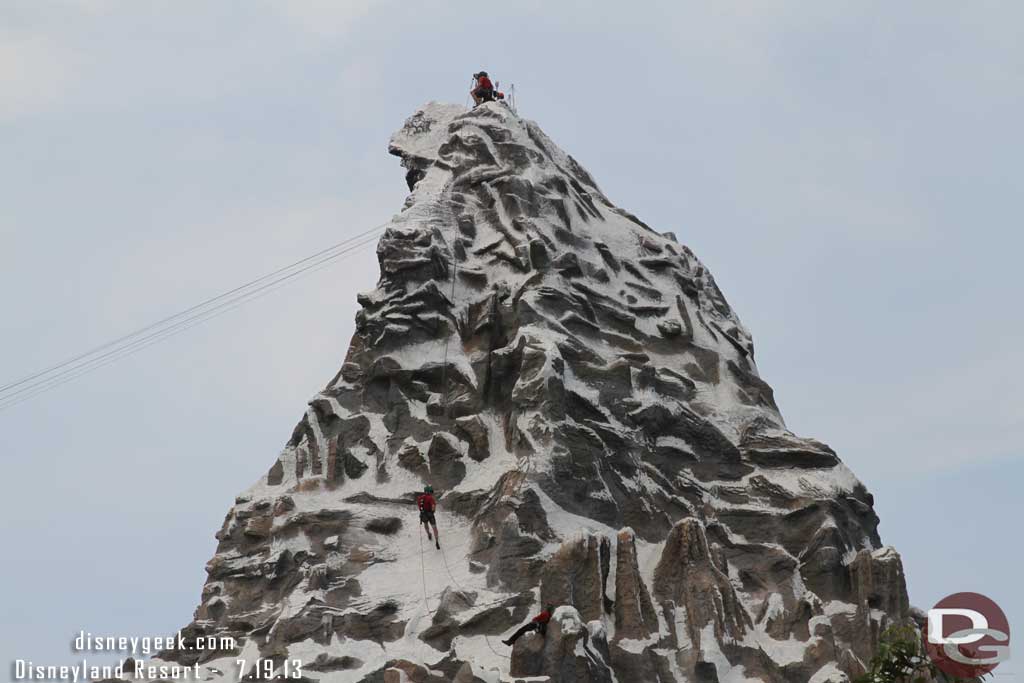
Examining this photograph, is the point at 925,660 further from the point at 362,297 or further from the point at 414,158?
the point at 414,158

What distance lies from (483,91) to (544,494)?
2830 cm

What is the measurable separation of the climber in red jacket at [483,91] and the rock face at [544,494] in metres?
9.73

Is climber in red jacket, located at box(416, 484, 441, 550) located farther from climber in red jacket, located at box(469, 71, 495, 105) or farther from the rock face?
climber in red jacket, located at box(469, 71, 495, 105)

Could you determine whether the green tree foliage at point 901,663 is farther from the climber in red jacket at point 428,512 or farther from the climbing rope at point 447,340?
the climbing rope at point 447,340

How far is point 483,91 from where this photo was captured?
81.4m

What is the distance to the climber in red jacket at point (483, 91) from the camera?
267 ft

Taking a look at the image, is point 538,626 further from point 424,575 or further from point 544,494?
point 424,575

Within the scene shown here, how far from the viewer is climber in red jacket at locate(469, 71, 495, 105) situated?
81.3 meters

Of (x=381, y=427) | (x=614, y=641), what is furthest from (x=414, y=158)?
(x=614, y=641)

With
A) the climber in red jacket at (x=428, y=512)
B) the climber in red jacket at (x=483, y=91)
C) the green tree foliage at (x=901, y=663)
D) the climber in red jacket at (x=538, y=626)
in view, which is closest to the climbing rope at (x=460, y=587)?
the climber in red jacket at (x=428, y=512)

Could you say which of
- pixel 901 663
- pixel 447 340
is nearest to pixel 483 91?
pixel 447 340

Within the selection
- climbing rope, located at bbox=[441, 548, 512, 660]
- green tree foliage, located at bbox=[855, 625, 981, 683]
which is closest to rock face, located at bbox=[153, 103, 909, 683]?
climbing rope, located at bbox=[441, 548, 512, 660]

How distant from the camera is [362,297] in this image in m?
67.5

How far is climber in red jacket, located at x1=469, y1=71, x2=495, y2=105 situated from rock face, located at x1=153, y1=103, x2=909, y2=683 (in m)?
9.73
